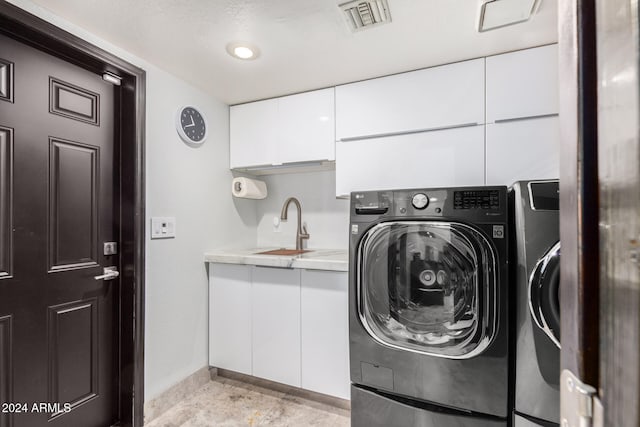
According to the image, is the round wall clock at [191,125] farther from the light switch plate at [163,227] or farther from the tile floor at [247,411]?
the tile floor at [247,411]

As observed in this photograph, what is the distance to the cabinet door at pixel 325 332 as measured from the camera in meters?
1.86

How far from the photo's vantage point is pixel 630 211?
240 millimetres

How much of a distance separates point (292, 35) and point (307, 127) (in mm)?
709

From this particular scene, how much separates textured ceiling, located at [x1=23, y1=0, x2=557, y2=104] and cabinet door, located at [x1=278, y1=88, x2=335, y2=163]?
0.19 meters

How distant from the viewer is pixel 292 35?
5.10 ft

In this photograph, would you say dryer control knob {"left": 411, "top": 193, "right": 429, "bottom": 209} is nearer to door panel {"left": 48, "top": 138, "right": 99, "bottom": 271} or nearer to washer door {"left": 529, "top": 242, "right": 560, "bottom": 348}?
washer door {"left": 529, "top": 242, "right": 560, "bottom": 348}

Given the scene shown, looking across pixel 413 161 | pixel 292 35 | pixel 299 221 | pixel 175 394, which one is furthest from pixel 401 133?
pixel 175 394

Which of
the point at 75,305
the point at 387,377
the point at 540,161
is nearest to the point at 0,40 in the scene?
the point at 75,305

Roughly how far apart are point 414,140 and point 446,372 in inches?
51.0

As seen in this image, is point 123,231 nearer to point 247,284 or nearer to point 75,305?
point 75,305

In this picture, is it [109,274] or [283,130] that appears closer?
[109,274]

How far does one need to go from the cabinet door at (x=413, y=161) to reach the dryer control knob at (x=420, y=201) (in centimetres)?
47

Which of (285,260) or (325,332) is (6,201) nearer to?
(285,260)

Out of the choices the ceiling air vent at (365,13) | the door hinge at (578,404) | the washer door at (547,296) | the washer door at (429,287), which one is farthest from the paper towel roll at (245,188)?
the door hinge at (578,404)
